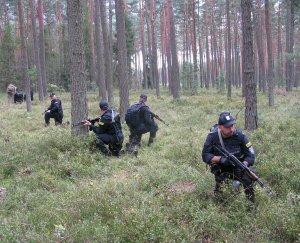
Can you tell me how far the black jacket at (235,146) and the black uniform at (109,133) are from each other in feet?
14.5

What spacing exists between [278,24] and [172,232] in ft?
146

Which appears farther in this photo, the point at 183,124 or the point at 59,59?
the point at 59,59

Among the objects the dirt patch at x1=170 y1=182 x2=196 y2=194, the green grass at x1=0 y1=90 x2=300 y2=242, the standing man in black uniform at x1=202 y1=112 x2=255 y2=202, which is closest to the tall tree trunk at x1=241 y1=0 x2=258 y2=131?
the green grass at x1=0 y1=90 x2=300 y2=242

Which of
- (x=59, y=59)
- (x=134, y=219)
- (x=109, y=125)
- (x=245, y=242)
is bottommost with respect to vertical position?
(x=245, y=242)

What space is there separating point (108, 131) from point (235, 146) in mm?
4975

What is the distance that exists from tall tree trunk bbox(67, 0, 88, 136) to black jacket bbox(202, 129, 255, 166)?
17.0 ft

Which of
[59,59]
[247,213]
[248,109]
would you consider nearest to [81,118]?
[248,109]

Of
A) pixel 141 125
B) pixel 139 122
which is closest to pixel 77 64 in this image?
pixel 139 122

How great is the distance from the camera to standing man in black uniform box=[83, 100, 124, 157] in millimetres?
10250

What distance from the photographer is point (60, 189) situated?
24.9 ft

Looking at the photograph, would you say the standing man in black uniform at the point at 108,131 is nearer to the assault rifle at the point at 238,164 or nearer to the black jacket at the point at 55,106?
the assault rifle at the point at 238,164

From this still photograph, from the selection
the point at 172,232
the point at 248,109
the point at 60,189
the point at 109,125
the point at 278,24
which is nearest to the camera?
the point at 172,232

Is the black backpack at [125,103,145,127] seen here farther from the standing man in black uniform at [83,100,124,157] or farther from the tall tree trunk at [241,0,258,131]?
the tall tree trunk at [241,0,258,131]

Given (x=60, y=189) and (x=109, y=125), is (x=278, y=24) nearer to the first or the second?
(x=109, y=125)
